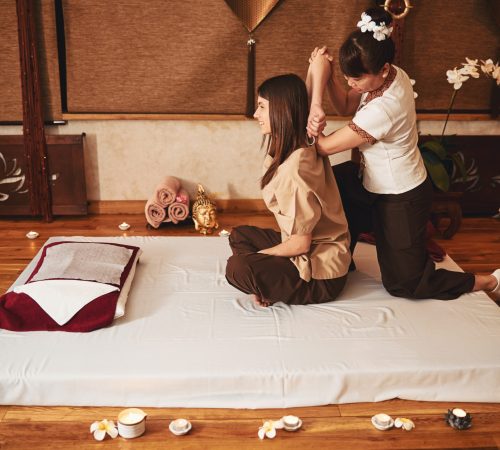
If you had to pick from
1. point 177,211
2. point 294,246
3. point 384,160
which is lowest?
point 177,211

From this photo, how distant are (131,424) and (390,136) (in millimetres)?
1271

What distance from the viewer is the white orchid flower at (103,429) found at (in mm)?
1663

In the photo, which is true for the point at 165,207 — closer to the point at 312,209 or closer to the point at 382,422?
the point at 312,209

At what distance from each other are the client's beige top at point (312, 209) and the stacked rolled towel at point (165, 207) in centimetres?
139

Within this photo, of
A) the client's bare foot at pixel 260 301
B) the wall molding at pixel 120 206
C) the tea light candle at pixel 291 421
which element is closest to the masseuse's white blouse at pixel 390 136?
the client's bare foot at pixel 260 301

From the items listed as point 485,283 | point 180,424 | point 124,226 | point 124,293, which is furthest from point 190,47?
point 180,424

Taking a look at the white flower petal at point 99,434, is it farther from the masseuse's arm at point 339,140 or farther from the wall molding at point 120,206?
the wall molding at point 120,206

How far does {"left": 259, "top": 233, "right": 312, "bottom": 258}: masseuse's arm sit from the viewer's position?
204 centimetres

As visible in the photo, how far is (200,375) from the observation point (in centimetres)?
179

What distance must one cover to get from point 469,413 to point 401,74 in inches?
Answer: 45.1

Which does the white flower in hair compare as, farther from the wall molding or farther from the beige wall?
the wall molding

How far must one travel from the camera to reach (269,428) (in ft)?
5.59

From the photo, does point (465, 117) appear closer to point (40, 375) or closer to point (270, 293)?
point (270, 293)

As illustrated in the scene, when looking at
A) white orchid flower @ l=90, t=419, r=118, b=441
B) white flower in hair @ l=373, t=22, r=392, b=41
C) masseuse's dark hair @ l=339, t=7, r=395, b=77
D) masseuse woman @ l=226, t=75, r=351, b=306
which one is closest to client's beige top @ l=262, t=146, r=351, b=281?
masseuse woman @ l=226, t=75, r=351, b=306
